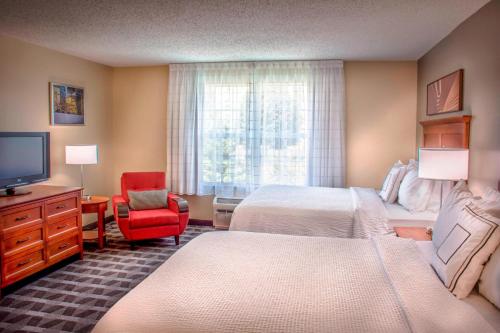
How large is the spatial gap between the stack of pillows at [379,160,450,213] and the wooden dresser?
3.56 meters

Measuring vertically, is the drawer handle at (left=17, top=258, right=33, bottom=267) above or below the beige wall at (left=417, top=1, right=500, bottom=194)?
below

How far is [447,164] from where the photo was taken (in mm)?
3141

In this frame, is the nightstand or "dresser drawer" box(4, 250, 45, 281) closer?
the nightstand

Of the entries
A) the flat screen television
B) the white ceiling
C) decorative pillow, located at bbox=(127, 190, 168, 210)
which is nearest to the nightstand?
the white ceiling

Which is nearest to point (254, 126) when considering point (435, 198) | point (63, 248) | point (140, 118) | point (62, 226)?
point (140, 118)

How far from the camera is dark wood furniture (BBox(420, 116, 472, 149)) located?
11.3ft

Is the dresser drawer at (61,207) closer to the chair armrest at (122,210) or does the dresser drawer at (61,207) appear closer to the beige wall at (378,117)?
the chair armrest at (122,210)

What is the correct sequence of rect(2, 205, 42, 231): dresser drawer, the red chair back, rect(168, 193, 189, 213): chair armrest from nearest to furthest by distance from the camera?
rect(2, 205, 42, 231): dresser drawer → rect(168, 193, 189, 213): chair armrest → the red chair back

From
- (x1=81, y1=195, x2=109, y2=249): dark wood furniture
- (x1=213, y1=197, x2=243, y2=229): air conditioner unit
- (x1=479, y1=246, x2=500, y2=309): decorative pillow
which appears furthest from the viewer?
(x1=213, y1=197, x2=243, y2=229): air conditioner unit

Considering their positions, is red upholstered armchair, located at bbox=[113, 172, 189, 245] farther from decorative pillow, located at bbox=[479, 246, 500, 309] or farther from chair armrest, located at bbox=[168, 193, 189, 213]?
decorative pillow, located at bbox=[479, 246, 500, 309]

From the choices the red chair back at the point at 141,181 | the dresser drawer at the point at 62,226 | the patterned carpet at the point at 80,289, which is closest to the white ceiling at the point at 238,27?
the red chair back at the point at 141,181

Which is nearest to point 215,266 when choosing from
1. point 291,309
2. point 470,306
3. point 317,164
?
point 291,309

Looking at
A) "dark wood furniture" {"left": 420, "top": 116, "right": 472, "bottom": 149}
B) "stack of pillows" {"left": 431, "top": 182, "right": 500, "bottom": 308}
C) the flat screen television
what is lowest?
"stack of pillows" {"left": 431, "top": 182, "right": 500, "bottom": 308}

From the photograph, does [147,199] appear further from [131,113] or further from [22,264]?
[131,113]
